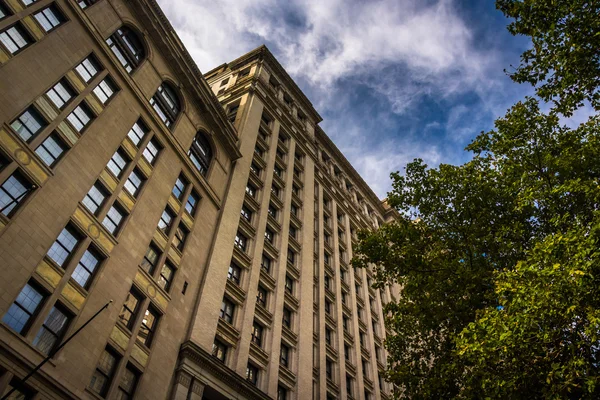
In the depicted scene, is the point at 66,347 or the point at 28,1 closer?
the point at 66,347

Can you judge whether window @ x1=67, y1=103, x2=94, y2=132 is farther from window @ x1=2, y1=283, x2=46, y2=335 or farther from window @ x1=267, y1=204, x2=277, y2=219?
window @ x1=267, y1=204, x2=277, y2=219

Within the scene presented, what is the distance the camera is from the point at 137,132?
27.1 meters

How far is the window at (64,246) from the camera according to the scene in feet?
61.5

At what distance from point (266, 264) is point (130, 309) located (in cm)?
1328

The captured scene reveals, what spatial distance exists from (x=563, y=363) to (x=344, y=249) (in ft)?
105

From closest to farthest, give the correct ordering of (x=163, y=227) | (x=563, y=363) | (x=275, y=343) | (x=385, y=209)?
(x=563, y=363) → (x=163, y=227) → (x=275, y=343) → (x=385, y=209)

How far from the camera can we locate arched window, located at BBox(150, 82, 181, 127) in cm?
3022

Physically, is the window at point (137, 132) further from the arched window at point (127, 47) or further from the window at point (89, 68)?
the arched window at point (127, 47)

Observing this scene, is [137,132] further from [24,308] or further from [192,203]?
[24,308]

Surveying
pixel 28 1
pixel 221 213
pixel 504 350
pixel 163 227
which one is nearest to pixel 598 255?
pixel 504 350

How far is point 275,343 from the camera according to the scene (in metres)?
28.3

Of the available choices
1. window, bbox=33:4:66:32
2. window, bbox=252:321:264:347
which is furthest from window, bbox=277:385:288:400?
window, bbox=33:4:66:32

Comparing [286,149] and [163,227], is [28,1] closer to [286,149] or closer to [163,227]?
[163,227]

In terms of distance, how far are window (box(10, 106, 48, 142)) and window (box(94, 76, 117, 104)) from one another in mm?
4574
